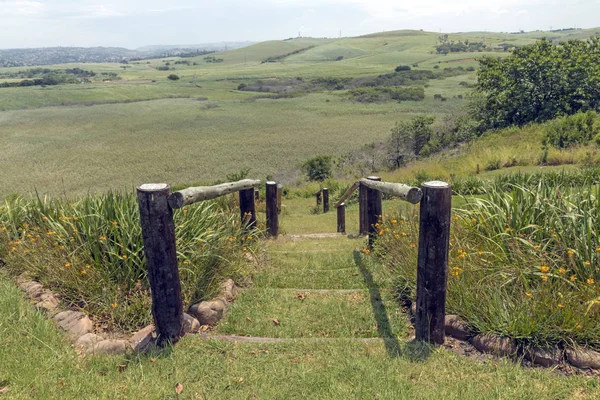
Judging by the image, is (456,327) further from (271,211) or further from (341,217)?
(341,217)

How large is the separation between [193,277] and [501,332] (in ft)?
10.4

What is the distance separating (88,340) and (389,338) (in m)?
2.72

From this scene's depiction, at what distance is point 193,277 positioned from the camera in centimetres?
481

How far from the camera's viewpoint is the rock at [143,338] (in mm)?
3742

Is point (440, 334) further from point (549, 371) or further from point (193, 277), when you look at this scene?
point (193, 277)

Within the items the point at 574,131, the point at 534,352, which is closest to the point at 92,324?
the point at 534,352

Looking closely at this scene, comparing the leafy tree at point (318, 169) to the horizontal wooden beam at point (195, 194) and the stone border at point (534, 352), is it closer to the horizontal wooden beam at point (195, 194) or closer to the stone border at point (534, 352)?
the horizontal wooden beam at point (195, 194)

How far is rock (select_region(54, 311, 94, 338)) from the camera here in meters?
A: 3.96

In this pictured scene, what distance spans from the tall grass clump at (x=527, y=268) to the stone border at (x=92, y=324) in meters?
2.07

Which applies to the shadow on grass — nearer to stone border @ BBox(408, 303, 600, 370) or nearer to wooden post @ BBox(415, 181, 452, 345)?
wooden post @ BBox(415, 181, 452, 345)

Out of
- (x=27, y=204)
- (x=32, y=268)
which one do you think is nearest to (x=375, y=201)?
(x=32, y=268)

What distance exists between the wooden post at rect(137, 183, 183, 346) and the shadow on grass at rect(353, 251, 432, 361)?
1.91 metres

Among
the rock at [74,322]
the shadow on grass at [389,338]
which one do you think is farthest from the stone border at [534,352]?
the rock at [74,322]

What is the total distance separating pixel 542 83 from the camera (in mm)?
25031
